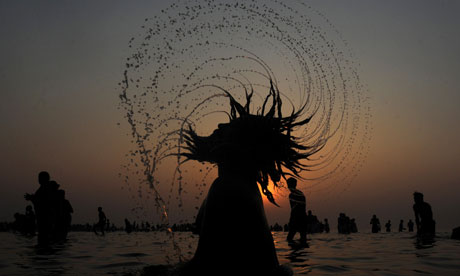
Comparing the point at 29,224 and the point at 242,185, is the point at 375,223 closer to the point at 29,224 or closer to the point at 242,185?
the point at 29,224

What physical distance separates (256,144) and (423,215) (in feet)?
60.1

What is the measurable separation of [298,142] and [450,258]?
6870mm

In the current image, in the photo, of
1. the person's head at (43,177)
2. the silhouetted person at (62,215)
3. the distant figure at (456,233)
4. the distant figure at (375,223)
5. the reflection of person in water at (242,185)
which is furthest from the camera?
the distant figure at (375,223)

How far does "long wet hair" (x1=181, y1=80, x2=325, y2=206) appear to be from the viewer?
451 centimetres

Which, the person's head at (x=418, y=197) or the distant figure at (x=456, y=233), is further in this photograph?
the person's head at (x=418, y=197)

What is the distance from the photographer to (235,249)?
3.96m

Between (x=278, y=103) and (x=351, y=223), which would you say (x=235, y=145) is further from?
(x=351, y=223)

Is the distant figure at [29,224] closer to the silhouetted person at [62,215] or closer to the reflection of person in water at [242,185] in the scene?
the silhouetted person at [62,215]

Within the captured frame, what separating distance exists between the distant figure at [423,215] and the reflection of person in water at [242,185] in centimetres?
1729

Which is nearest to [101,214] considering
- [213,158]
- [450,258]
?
[450,258]

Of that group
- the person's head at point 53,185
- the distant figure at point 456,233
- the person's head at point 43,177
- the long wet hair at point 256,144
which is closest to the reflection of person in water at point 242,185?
the long wet hair at point 256,144

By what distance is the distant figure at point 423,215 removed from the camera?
66.1 feet

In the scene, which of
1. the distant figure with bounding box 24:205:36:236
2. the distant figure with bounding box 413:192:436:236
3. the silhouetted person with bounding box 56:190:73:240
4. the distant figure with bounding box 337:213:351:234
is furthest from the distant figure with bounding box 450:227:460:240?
the distant figure with bounding box 24:205:36:236

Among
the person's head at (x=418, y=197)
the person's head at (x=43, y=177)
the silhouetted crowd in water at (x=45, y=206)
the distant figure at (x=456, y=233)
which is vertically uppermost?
the person's head at (x=43, y=177)
